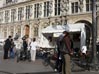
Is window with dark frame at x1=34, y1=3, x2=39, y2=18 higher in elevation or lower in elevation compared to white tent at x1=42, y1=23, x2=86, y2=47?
higher

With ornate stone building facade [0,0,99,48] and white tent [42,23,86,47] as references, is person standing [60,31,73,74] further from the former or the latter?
ornate stone building facade [0,0,99,48]

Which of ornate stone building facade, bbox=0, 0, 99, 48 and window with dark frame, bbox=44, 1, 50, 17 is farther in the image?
window with dark frame, bbox=44, 1, 50, 17

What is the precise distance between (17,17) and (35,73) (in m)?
40.9

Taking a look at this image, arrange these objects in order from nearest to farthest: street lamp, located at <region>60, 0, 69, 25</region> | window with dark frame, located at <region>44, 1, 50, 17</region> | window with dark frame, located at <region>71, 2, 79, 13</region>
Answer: window with dark frame, located at <region>71, 2, 79, 13</region>, street lamp, located at <region>60, 0, 69, 25</region>, window with dark frame, located at <region>44, 1, 50, 17</region>

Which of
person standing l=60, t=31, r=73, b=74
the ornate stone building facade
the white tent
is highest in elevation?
the ornate stone building facade

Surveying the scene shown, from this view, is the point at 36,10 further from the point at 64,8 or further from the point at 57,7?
the point at 64,8

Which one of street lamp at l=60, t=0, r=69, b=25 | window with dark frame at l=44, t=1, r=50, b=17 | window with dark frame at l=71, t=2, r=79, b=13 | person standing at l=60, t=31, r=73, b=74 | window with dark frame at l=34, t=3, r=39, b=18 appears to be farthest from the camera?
window with dark frame at l=34, t=3, r=39, b=18

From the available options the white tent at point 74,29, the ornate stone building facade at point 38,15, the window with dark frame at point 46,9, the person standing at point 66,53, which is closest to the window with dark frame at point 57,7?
the ornate stone building facade at point 38,15

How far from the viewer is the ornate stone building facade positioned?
Answer: 42156 mm

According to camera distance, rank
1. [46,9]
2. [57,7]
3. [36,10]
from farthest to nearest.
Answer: [36,10] → [46,9] → [57,7]

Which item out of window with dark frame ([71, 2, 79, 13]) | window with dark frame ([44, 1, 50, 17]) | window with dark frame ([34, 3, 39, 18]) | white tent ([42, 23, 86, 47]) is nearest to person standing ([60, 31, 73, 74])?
white tent ([42, 23, 86, 47])

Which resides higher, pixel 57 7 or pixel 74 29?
pixel 57 7

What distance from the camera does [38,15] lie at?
2004 inches

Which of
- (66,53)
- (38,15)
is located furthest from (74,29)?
(38,15)
